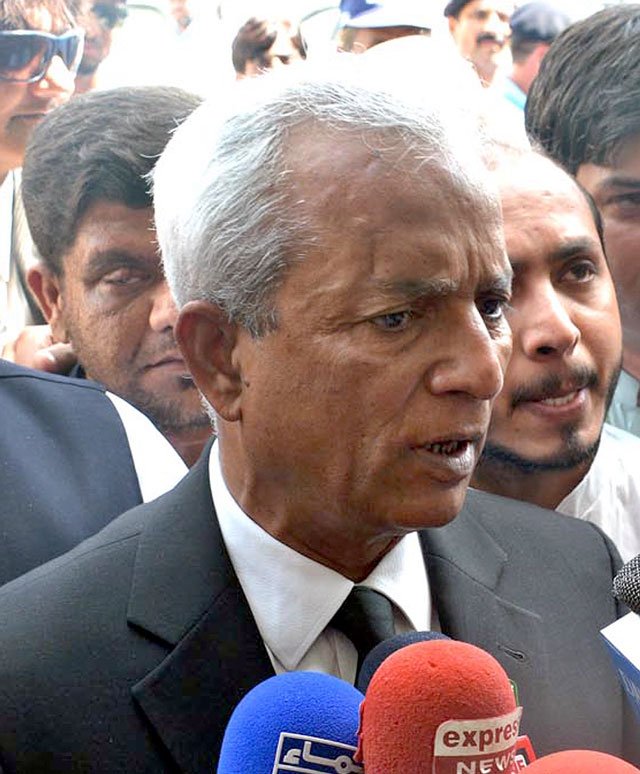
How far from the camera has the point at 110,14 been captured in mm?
2965

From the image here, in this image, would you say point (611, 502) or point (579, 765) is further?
point (611, 502)

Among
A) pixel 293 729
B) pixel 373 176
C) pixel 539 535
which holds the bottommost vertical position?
pixel 539 535

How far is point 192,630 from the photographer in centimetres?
148

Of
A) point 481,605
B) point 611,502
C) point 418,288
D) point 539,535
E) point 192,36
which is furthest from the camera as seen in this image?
point 192,36

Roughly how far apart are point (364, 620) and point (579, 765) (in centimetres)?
57

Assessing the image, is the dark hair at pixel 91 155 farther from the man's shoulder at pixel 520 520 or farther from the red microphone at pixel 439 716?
the red microphone at pixel 439 716

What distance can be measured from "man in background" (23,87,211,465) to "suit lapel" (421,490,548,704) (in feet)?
2.87

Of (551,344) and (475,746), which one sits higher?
(475,746)

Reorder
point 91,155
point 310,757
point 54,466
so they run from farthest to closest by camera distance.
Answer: point 91,155 < point 54,466 < point 310,757

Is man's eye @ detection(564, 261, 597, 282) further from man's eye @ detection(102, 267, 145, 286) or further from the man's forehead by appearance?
man's eye @ detection(102, 267, 145, 286)

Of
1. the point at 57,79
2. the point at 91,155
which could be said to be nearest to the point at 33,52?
the point at 57,79

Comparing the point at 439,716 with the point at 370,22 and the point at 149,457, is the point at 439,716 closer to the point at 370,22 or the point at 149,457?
the point at 149,457

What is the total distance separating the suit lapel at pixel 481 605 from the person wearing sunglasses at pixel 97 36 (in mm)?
1590

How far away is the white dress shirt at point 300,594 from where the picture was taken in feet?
4.90
